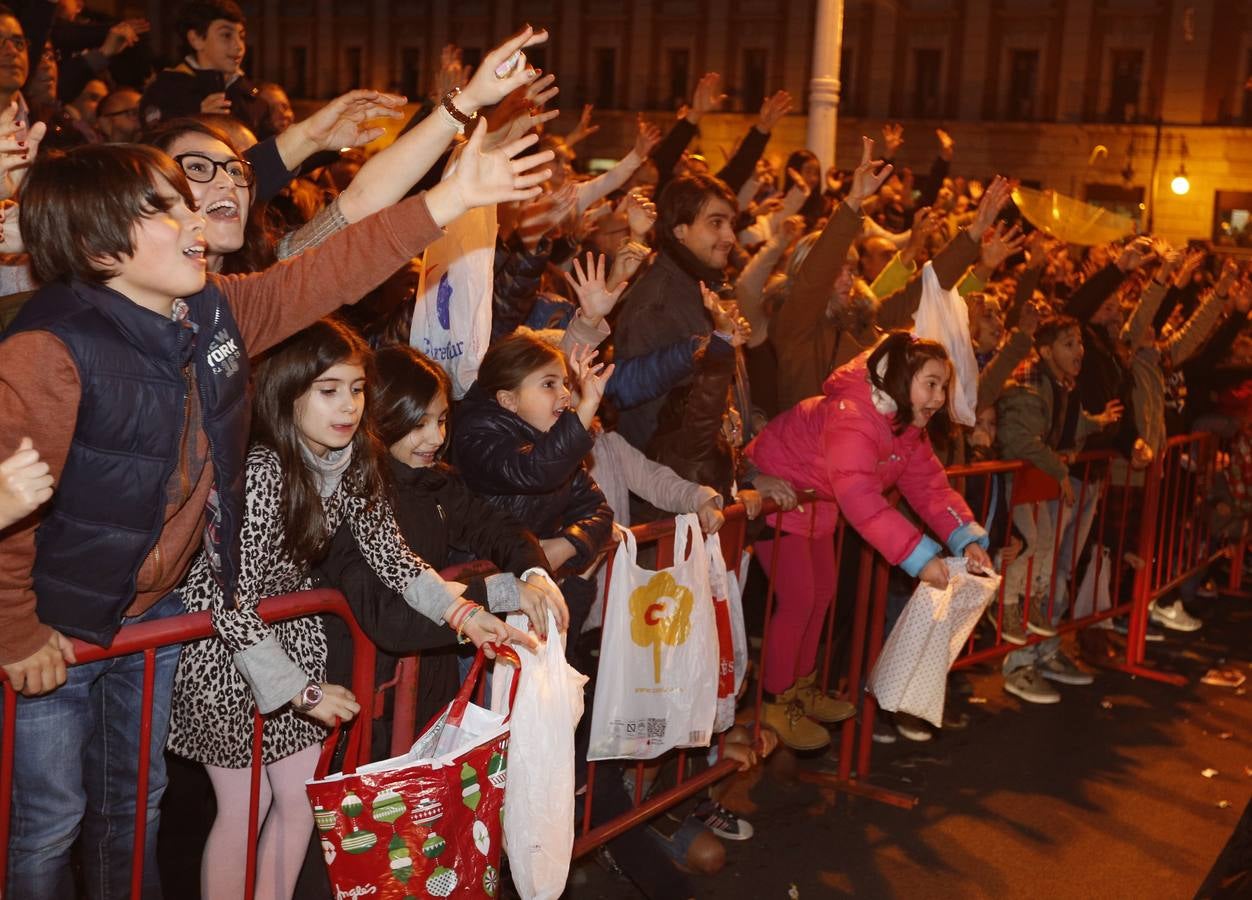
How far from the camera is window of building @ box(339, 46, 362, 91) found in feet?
174

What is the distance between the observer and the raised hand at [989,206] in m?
6.57

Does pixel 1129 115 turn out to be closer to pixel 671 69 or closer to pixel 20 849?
pixel 671 69

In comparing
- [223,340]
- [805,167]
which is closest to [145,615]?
[223,340]

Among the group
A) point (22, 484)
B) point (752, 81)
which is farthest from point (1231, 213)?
point (22, 484)

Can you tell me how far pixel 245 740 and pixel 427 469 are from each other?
0.94 metres

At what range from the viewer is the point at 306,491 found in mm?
3400

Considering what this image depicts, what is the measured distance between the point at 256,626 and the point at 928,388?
325cm

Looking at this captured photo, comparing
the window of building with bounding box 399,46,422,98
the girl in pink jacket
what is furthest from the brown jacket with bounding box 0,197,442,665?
the window of building with bounding box 399,46,422,98

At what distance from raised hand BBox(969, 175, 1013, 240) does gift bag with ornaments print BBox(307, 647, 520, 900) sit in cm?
426

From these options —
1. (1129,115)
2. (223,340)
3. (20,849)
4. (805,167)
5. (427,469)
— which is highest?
(1129,115)

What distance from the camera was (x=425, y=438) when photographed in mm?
3822

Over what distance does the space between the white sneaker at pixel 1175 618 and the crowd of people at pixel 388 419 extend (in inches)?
65.8

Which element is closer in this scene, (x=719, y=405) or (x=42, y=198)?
(x=42, y=198)

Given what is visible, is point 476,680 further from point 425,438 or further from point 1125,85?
point 1125,85
